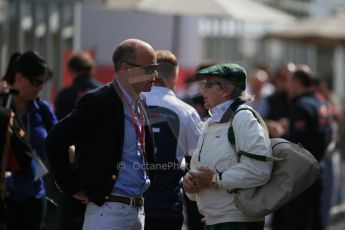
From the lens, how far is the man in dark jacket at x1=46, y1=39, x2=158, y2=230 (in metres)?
5.90

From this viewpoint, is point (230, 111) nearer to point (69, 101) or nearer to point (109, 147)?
point (109, 147)

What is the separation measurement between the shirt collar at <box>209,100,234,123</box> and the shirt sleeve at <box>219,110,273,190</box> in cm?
16

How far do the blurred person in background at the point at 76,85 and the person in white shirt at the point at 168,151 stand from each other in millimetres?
2802

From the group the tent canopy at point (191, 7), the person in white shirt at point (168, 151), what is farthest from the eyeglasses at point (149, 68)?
the tent canopy at point (191, 7)

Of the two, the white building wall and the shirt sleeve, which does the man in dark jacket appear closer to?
the shirt sleeve

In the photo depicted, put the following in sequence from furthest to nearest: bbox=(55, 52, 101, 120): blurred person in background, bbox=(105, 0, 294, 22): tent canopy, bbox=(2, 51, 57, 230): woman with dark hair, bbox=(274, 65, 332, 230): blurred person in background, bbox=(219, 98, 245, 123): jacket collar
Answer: bbox=(105, 0, 294, 22): tent canopy
bbox=(274, 65, 332, 230): blurred person in background
bbox=(55, 52, 101, 120): blurred person in background
bbox=(2, 51, 57, 230): woman with dark hair
bbox=(219, 98, 245, 123): jacket collar

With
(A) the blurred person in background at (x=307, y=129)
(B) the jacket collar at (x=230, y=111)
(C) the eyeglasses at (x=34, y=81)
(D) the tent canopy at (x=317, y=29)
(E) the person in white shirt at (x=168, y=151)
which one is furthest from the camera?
(D) the tent canopy at (x=317, y=29)

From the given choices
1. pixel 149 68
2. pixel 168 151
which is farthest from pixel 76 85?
pixel 149 68

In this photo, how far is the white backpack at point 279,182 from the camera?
603 centimetres

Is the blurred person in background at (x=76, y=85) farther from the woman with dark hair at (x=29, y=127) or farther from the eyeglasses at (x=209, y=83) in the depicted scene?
the eyeglasses at (x=209, y=83)

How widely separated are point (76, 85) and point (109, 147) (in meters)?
4.38

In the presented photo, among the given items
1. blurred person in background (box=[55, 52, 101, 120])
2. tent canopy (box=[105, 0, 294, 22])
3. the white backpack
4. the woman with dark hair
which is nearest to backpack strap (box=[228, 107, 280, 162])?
the white backpack

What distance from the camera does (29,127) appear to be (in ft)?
26.0

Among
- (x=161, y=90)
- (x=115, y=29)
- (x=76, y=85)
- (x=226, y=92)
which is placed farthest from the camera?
(x=115, y=29)
